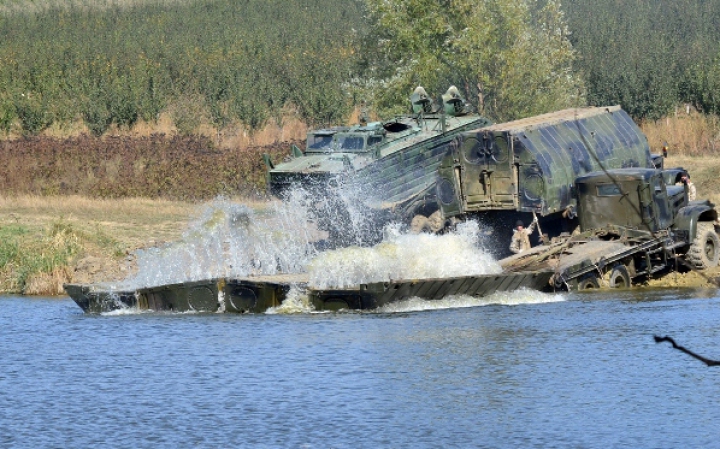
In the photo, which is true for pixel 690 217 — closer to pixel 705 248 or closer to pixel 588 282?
pixel 705 248

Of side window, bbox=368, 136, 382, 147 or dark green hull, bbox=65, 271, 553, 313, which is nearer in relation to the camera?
dark green hull, bbox=65, 271, 553, 313

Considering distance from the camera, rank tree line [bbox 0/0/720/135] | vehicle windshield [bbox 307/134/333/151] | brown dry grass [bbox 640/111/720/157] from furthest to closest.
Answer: brown dry grass [bbox 640/111/720/157]
tree line [bbox 0/0/720/135]
vehicle windshield [bbox 307/134/333/151]

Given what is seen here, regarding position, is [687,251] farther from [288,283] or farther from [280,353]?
[280,353]

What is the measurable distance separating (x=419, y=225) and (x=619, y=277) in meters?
6.83

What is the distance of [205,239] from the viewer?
1147 inches

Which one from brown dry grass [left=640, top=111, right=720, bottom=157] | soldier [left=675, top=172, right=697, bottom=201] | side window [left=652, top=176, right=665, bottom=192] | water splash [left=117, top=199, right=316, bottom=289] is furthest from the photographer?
brown dry grass [left=640, top=111, right=720, bottom=157]

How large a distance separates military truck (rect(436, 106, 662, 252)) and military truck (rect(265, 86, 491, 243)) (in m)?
1.09

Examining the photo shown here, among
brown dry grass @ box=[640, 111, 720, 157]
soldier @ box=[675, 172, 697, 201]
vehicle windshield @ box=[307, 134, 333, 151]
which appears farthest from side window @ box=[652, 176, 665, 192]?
brown dry grass @ box=[640, 111, 720, 157]

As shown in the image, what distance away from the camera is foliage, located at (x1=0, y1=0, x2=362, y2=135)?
52.2m

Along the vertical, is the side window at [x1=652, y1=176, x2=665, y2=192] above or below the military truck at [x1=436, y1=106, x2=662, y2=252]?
below

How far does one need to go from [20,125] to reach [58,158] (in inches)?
425

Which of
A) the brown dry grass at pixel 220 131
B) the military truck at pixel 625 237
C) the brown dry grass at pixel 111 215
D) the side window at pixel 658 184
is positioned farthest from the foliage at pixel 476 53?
the side window at pixel 658 184

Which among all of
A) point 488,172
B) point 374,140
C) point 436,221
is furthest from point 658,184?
point 374,140

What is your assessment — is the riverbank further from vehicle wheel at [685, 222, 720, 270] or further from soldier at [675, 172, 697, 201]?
soldier at [675, 172, 697, 201]
